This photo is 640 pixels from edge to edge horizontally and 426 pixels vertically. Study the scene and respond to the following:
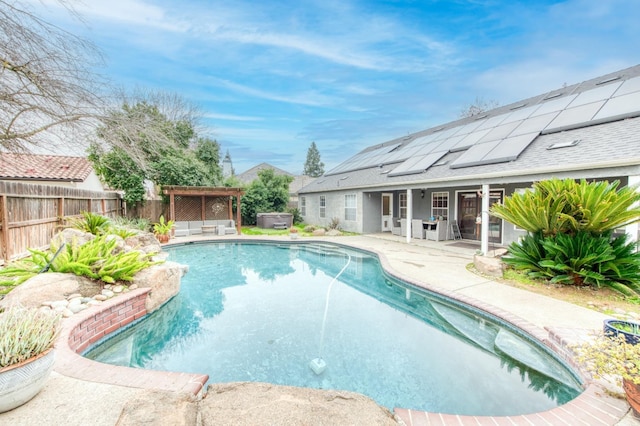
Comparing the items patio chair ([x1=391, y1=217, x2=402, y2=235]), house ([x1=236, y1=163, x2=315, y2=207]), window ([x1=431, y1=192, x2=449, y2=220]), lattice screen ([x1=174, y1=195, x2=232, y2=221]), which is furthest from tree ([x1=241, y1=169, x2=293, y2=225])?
house ([x1=236, y1=163, x2=315, y2=207])

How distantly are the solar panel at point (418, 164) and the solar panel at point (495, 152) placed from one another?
1.26 meters

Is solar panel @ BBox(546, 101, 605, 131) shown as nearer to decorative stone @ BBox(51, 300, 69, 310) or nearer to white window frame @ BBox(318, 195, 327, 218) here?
white window frame @ BBox(318, 195, 327, 218)

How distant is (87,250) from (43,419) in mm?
4300

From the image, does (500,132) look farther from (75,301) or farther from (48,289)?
(48,289)

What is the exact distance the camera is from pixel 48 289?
4457 mm

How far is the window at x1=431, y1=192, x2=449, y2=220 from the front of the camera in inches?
517

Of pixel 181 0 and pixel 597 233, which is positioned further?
pixel 181 0

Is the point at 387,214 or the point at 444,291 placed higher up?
the point at 387,214

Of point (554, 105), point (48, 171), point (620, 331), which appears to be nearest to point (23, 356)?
point (620, 331)

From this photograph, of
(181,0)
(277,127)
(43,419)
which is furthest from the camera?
(277,127)

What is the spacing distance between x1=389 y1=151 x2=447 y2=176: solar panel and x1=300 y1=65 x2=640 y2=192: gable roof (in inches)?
1.5

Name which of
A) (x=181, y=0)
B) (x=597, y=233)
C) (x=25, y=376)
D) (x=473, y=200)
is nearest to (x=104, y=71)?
(x=181, y=0)

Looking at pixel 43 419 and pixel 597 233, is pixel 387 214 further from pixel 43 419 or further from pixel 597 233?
pixel 43 419

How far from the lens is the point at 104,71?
6.20m
